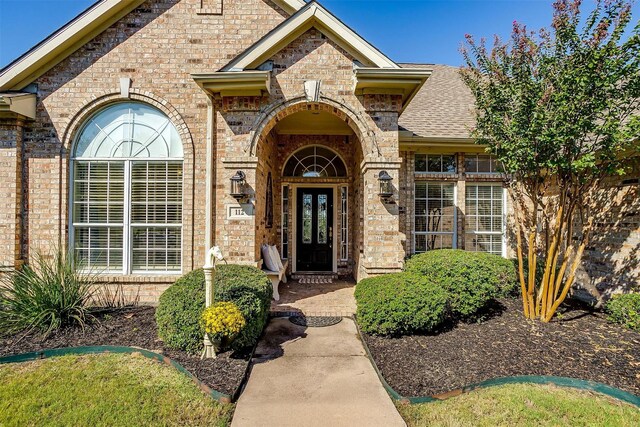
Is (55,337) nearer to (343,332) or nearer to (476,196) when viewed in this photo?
(343,332)

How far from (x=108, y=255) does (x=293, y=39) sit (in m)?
5.61

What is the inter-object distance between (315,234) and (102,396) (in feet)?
20.7

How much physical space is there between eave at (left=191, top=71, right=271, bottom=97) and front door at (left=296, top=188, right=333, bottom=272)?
3592 mm

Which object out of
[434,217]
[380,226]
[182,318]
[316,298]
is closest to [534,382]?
[380,226]

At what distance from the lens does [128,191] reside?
21.2 feet

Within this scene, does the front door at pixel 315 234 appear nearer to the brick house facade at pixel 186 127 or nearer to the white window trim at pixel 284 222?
the white window trim at pixel 284 222

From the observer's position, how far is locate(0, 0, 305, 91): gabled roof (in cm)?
607

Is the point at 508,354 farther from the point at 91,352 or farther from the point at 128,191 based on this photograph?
the point at 128,191

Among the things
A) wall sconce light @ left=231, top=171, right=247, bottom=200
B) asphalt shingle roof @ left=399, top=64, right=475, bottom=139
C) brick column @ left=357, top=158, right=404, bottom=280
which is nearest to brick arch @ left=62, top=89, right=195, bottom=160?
wall sconce light @ left=231, top=171, right=247, bottom=200

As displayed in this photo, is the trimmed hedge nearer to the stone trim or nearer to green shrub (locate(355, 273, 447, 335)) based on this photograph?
green shrub (locate(355, 273, 447, 335))

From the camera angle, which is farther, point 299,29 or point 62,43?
point 62,43

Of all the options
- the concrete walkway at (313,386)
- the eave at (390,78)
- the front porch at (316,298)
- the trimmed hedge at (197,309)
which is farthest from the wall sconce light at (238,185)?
the eave at (390,78)

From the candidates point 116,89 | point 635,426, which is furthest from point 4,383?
point 635,426

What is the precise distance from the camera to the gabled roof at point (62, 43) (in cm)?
607
